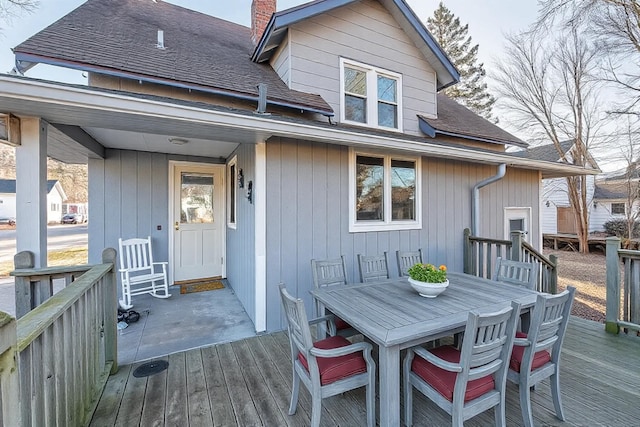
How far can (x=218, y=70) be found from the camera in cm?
410

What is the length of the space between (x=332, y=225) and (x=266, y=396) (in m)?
2.18

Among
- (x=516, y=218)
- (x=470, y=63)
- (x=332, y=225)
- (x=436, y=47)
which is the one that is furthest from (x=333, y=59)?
(x=470, y=63)

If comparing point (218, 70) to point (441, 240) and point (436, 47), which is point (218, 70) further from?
point (441, 240)

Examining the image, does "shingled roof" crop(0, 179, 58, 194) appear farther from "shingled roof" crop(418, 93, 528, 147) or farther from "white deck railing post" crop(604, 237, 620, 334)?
"white deck railing post" crop(604, 237, 620, 334)

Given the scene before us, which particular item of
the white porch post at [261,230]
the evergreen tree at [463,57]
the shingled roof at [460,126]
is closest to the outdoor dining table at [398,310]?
the white porch post at [261,230]

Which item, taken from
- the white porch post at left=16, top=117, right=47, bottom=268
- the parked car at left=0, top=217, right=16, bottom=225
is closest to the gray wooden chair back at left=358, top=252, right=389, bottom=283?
the white porch post at left=16, top=117, right=47, bottom=268

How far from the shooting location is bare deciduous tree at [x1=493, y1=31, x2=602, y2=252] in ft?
34.1

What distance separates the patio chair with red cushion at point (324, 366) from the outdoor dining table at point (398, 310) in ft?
0.57

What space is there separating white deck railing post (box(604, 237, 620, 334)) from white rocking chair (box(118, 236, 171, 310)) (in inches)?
240

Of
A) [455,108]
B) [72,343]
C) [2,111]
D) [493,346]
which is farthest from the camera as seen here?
[455,108]

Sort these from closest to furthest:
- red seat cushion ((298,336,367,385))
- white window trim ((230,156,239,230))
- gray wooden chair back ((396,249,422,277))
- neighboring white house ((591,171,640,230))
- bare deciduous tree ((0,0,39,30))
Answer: red seat cushion ((298,336,367,385))
gray wooden chair back ((396,249,422,277))
white window trim ((230,156,239,230))
bare deciduous tree ((0,0,39,30))
neighboring white house ((591,171,640,230))

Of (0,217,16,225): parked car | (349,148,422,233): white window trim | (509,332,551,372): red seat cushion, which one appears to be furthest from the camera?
(0,217,16,225): parked car

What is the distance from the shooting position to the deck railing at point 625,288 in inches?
127

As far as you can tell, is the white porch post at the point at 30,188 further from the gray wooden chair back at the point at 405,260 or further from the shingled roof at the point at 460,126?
the shingled roof at the point at 460,126
